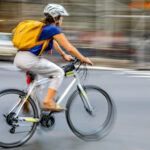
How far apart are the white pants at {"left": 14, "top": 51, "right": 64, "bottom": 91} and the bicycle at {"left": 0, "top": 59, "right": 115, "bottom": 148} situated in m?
0.09

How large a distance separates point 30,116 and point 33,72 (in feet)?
1.65

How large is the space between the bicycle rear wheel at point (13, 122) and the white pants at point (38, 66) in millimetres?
293

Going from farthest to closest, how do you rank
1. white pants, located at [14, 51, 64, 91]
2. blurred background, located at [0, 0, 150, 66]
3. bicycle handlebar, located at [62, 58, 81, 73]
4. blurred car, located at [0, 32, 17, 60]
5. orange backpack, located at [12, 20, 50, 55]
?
blurred background, located at [0, 0, 150, 66] < blurred car, located at [0, 32, 17, 60] < bicycle handlebar, located at [62, 58, 81, 73] < white pants, located at [14, 51, 64, 91] < orange backpack, located at [12, 20, 50, 55]

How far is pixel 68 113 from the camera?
5191 mm

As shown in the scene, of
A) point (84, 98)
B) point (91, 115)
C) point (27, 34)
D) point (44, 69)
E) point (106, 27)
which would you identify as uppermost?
point (27, 34)

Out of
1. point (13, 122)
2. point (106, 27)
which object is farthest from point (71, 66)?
point (106, 27)

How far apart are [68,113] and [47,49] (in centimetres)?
79

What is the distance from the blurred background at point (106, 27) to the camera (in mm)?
14711

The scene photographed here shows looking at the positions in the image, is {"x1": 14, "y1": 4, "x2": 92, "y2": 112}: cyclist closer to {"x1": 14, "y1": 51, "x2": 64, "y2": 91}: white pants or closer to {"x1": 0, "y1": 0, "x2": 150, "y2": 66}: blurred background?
{"x1": 14, "y1": 51, "x2": 64, "y2": 91}: white pants

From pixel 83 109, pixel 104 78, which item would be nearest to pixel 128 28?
pixel 104 78

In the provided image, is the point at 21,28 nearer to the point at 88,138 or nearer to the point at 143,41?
the point at 88,138

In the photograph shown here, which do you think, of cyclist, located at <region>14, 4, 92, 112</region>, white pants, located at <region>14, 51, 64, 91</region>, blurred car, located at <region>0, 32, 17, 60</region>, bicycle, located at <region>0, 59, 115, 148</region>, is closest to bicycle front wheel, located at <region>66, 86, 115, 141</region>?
bicycle, located at <region>0, 59, 115, 148</region>

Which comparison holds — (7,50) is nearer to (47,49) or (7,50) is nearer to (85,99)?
(85,99)

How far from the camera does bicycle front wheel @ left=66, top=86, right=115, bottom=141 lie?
5219 millimetres
